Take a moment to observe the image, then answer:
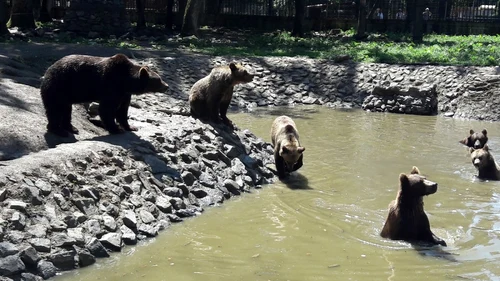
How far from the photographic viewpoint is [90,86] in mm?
10664

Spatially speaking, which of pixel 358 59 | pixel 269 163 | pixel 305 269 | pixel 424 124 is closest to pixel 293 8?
pixel 358 59

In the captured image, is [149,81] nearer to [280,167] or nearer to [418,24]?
[280,167]

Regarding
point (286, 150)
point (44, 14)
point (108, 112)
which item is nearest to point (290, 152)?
point (286, 150)

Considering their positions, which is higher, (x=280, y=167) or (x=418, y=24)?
(x=418, y=24)

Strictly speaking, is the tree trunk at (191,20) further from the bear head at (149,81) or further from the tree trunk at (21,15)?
the bear head at (149,81)

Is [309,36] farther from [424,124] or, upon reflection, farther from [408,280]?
[408,280]

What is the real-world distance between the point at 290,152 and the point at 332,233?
9.24 feet

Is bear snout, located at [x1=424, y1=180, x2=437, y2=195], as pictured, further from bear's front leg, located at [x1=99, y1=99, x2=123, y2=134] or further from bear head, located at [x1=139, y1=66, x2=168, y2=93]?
bear's front leg, located at [x1=99, y1=99, x2=123, y2=134]

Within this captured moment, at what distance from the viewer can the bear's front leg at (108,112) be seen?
10875mm

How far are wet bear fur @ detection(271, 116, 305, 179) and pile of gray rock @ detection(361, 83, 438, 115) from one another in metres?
9.79

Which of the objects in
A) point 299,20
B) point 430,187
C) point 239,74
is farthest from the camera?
point 299,20

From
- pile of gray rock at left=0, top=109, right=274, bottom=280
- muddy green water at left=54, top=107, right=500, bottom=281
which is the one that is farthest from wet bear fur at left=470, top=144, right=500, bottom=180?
pile of gray rock at left=0, top=109, right=274, bottom=280

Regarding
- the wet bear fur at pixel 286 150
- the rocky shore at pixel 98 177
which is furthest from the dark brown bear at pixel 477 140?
the rocky shore at pixel 98 177

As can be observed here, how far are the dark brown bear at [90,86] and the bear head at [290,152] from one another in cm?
259
